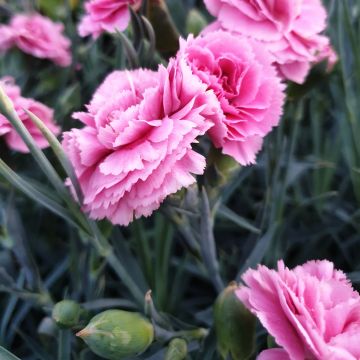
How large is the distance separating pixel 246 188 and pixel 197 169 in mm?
472

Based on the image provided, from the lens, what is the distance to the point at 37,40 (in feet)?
2.73

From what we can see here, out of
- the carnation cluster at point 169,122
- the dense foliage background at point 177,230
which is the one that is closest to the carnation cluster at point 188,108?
the carnation cluster at point 169,122

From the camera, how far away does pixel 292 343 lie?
42cm

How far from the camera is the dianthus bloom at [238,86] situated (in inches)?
19.7

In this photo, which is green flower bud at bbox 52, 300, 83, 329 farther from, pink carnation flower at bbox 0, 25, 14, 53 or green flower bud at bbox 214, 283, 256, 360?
pink carnation flower at bbox 0, 25, 14, 53

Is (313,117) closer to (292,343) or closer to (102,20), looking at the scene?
(102,20)

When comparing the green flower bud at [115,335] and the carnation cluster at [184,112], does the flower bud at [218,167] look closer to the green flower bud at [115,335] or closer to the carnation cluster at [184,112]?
the carnation cluster at [184,112]

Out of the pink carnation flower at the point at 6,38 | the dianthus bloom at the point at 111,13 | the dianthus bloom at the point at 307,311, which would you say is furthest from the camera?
the pink carnation flower at the point at 6,38

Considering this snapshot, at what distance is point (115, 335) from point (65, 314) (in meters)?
0.07

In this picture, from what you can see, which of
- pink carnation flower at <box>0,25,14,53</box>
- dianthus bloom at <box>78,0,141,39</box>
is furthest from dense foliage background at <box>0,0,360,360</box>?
dianthus bloom at <box>78,0,141,39</box>

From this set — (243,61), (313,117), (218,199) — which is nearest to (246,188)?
(313,117)

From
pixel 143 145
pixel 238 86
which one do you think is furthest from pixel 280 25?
pixel 143 145

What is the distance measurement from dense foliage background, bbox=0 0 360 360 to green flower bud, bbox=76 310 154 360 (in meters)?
0.08

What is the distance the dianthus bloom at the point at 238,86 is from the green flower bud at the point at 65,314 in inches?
8.1
